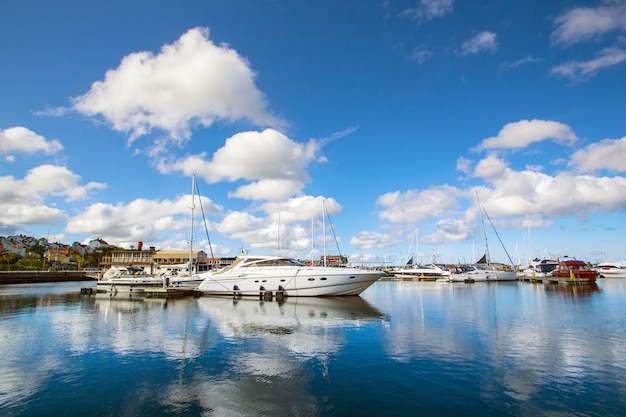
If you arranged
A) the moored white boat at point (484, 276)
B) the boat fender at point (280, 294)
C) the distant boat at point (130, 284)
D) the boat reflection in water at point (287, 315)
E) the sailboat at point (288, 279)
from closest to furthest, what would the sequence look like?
1. the boat reflection in water at point (287, 315)
2. the boat fender at point (280, 294)
3. the sailboat at point (288, 279)
4. the distant boat at point (130, 284)
5. the moored white boat at point (484, 276)

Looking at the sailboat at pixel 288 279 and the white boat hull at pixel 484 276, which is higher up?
the sailboat at pixel 288 279

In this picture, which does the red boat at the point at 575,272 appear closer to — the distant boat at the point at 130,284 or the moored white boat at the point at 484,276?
the moored white boat at the point at 484,276

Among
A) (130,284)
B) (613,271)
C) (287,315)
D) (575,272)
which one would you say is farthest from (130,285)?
(613,271)

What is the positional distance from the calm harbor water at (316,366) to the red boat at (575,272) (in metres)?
44.2

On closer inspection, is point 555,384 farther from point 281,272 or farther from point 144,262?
point 144,262

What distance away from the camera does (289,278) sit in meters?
40.5

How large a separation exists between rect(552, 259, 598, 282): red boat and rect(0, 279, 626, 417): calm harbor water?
4417cm

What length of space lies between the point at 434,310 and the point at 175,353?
22.2 m

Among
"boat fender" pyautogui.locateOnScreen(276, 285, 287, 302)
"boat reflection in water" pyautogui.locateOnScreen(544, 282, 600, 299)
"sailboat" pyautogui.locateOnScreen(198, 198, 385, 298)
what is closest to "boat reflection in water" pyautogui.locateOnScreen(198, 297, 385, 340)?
"boat fender" pyautogui.locateOnScreen(276, 285, 287, 302)

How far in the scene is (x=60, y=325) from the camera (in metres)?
24.3

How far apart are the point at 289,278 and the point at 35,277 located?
277 feet

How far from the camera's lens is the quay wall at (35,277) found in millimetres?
82338

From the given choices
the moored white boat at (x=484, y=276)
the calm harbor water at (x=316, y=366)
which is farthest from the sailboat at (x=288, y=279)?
the moored white boat at (x=484, y=276)

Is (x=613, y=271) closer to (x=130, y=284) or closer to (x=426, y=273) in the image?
(x=426, y=273)
